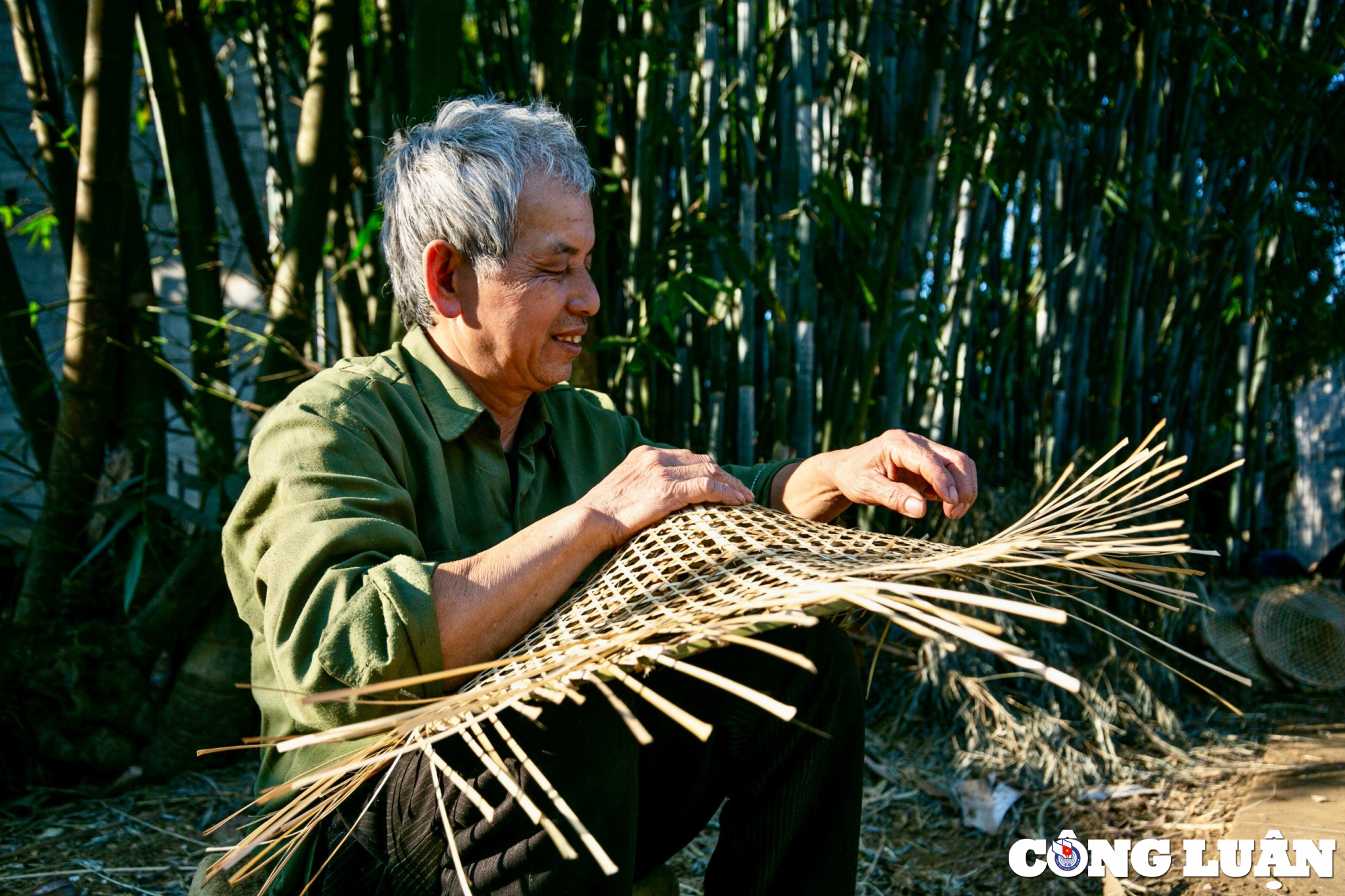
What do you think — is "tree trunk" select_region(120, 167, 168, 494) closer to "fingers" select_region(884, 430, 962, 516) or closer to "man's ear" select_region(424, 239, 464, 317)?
"man's ear" select_region(424, 239, 464, 317)

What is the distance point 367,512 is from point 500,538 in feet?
0.92

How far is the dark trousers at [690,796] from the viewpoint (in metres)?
0.99

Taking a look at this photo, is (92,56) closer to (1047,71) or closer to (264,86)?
(264,86)

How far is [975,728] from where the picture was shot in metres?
2.30

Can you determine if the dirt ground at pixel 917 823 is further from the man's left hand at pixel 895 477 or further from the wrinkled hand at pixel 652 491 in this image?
the wrinkled hand at pixel 652 491

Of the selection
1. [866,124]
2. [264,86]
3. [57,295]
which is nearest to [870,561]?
[866,124]

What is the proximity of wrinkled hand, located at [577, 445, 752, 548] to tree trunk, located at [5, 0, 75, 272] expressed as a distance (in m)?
1.86

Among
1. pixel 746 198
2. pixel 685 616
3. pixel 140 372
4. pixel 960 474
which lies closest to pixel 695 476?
pixel 685 616

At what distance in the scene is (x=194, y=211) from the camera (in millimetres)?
2322

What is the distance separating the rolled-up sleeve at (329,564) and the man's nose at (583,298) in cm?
32

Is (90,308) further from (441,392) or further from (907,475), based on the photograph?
(907,475)

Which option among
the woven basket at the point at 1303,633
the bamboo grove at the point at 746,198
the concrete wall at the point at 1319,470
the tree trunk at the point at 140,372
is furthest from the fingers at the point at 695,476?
the concrete wall at the point at 1319,470

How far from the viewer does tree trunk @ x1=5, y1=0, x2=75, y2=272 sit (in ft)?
7.54

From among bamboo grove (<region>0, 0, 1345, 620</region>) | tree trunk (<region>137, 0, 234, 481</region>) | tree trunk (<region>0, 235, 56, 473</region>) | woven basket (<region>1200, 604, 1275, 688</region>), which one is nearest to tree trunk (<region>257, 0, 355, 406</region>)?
bamboo grove (<region>0, 0, 1345, 620</region>)
